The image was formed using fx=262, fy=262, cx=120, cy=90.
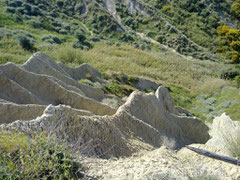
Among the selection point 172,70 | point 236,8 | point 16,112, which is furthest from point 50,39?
point 236,8

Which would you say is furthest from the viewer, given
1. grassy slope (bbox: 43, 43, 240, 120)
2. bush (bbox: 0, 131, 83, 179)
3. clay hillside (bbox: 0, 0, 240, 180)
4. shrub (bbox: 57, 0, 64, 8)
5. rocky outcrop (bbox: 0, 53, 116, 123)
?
shrub (bbox: 57, 0, 64, 8)

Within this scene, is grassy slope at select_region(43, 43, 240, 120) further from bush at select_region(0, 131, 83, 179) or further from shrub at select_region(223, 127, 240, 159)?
bush at select_region(0, 131, 83, 179)

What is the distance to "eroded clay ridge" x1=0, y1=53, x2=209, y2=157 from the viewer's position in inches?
186

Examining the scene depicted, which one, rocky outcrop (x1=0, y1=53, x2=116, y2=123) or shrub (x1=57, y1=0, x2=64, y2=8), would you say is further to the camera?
shrub (x1=57, y1=0, x2=64, y2=8)

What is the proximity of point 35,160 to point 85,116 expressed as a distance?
2.04m

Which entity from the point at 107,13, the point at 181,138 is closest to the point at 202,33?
the point at 107,13

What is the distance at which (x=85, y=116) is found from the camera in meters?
5.34

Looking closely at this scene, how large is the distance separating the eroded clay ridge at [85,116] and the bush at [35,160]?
492 mm

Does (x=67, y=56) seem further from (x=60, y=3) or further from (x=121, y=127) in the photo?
(x=60, y=3)

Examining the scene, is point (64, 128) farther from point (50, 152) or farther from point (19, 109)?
point (19, 109)

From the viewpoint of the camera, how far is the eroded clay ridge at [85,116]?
4715 mm

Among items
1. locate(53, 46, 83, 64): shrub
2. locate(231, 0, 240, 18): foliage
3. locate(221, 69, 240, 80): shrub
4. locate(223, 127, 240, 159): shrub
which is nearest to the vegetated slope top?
locate(231, 0, 240, 18): foliage

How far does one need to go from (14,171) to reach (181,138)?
738 cm

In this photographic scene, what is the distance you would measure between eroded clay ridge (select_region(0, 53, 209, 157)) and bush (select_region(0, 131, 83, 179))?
0.49 metres
